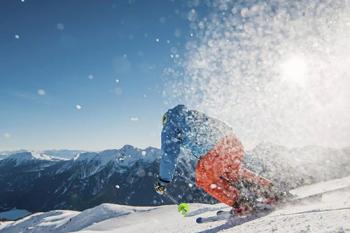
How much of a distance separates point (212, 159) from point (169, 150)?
99cm

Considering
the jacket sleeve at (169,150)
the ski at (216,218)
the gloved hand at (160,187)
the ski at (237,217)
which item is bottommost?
the ski at (216,218)

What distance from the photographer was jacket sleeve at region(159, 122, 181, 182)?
744 centimetres

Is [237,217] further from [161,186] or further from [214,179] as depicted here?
[161,186]

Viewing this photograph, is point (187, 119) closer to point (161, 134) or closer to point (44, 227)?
point (161, 134)

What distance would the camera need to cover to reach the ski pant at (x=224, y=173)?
6926 millimetres

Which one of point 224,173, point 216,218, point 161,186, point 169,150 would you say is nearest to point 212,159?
point 224,173

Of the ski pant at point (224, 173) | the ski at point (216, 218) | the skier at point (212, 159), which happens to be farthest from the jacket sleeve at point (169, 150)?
the ski at point (216, 218)

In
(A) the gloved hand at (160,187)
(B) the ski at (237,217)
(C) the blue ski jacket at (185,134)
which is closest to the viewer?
(B) the ski at (237,217)

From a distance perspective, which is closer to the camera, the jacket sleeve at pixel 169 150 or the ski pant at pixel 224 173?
the ski pant at pixel 224 173

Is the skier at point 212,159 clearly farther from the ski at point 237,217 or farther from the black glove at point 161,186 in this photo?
the ski at point 237,217

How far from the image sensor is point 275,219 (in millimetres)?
5289

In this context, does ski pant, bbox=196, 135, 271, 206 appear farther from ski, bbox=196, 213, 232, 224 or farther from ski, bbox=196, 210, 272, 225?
ski, bbox=196, 213, 232, 224

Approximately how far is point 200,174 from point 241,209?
1.04 meters

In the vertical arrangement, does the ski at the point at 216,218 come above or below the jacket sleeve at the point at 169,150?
below
